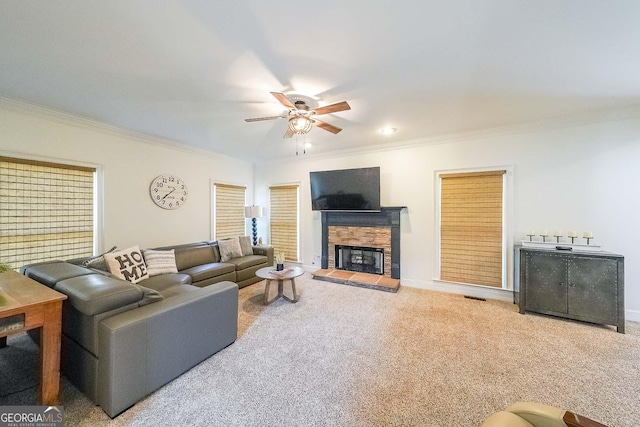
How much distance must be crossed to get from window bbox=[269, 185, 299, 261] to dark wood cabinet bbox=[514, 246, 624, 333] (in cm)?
404

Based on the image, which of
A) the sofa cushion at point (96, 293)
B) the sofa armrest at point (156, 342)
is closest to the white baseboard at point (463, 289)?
the sofa armrest at point (156, 342)

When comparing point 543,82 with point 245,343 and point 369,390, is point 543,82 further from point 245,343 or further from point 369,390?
point 245,343

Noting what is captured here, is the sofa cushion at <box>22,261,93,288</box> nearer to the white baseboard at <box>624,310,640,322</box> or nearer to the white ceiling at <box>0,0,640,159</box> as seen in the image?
the white ceiling at <box>0,0,640,159</box>

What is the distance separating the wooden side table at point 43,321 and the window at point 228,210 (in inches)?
141

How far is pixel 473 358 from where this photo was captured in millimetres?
2213

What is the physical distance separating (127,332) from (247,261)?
2.75 meters

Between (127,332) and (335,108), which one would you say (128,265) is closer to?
(127,332)

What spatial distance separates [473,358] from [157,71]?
→ 12.8 feet

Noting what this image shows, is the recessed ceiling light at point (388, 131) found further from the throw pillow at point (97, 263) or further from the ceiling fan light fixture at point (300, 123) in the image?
the throw pillow at point (97, 263)

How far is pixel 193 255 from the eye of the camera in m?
4.06

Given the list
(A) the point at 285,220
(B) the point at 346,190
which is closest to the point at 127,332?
(B) the point at 346,190

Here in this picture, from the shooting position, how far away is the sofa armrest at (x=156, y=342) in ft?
5.09

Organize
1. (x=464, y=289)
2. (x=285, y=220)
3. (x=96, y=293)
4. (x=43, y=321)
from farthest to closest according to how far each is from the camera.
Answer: (x=285, y=220) → (x=464, y=289) → (x=96, y=293) → (x=43, y=321)

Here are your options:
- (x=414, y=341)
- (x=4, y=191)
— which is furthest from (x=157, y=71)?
(x=414, y=341)
